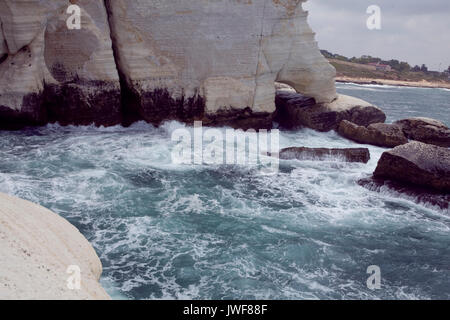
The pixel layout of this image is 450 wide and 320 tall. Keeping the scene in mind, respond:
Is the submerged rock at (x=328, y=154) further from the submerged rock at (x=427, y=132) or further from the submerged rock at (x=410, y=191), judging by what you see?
the submerged rock at (x=427, y=132)

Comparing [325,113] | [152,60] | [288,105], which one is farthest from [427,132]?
[152,60]

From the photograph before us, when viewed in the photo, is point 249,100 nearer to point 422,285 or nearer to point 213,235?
point 213,235

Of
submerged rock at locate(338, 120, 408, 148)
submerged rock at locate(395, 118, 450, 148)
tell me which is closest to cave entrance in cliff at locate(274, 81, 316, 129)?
submerged rock at locate(338, 120, 408, 148)

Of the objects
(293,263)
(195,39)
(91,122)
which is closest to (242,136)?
(195,39)

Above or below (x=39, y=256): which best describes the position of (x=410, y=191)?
below

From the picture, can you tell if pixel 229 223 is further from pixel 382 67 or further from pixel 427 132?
pixel 382 67

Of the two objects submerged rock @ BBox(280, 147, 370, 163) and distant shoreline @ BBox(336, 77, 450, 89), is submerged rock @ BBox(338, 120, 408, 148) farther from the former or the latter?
distant shoreline @ BBox(336, 77, 450, 89)
